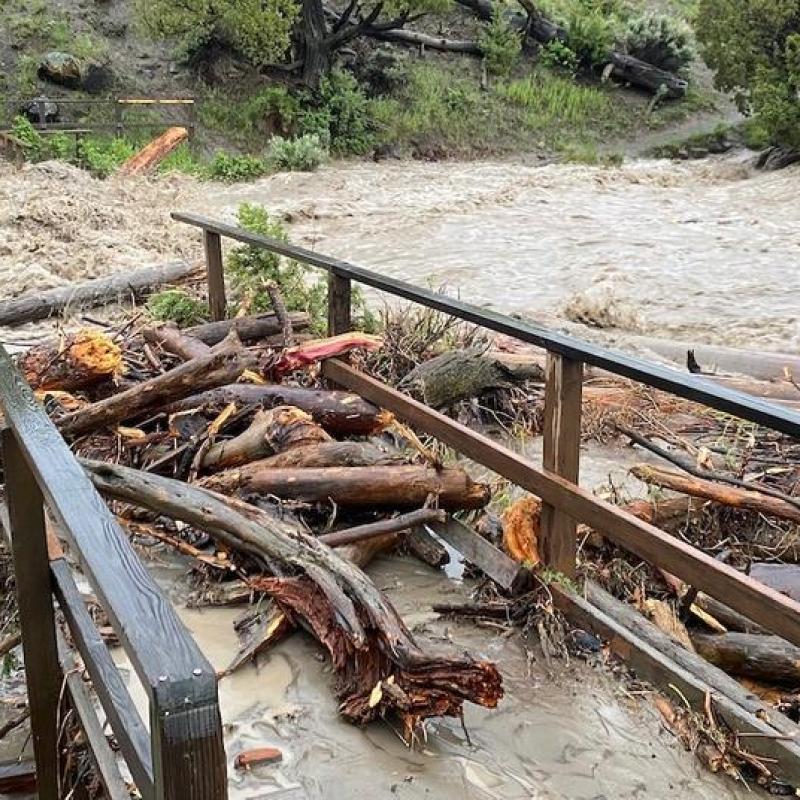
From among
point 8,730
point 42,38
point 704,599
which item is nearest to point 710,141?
point 42,38

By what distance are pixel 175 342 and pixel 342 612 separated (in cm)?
306

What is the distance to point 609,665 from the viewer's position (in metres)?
3.40

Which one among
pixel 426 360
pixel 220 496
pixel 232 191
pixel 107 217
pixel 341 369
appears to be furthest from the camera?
pixel 232 191

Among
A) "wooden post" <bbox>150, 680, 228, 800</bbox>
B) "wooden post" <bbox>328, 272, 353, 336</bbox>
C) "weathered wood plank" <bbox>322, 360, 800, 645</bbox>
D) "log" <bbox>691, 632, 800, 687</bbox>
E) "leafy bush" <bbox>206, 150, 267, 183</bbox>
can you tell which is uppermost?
"wooden post" <bbox>150, 680, 228, 800</bbox>

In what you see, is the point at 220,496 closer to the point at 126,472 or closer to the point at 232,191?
the point at 126,472

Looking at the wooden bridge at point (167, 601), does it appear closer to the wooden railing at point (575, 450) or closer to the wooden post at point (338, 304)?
the wooden railing at point (575, 450)

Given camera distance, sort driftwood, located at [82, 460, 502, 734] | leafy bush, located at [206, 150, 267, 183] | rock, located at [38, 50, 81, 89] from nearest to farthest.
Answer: driftwood, located at [82, 460, 502, 734]
leafy bush, located at [206, 150, 267, 183]
rock, located at [38, 50, 81, 89]

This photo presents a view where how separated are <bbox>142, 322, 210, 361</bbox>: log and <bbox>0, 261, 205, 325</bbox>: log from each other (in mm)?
2600

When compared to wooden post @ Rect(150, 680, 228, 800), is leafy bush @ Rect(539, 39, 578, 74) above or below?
above

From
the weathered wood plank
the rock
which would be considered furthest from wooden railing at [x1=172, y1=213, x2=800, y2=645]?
the rock

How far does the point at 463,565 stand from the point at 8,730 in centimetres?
176

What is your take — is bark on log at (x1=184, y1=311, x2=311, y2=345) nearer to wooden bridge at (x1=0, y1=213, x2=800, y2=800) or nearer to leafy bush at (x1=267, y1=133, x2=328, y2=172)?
wooden bridge at (x1=0, y1=213, x2=800, y2=800)

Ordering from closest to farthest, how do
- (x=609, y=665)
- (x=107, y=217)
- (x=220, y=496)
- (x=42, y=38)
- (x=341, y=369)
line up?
1. (x=609, y=665)
2. (x=220, y=496)
3. (x=341, y=369)
4. (x=107, y=217)
5. (x=42, y=38)

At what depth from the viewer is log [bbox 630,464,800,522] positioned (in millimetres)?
4145
